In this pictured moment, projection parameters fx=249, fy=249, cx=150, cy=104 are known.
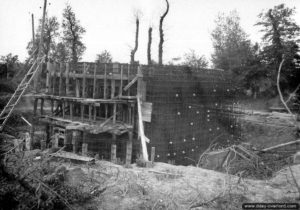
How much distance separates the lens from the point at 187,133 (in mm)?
13148

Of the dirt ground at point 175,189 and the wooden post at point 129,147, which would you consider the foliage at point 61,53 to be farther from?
the dirt ground at point 175,189

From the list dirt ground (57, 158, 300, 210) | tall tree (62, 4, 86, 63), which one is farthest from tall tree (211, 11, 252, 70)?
dirt ground (57, 158, 300, 210)

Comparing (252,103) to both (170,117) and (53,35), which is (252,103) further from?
(53,35)

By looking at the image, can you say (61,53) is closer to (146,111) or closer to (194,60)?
(194,60)

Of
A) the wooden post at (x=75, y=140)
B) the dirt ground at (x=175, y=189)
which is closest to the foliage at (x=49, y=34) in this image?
the wooden post at (x=75, y=140)

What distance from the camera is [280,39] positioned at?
96.9 ft

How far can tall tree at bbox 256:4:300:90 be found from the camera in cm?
2795

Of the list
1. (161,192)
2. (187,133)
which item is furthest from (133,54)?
(161,192)

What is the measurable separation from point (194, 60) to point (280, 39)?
509 inches

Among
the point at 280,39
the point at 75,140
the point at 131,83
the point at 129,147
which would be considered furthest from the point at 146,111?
the point at 280,39

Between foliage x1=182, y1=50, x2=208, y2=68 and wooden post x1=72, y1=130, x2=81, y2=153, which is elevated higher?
foliage x1=182, y1=50, x2=208, y2=68

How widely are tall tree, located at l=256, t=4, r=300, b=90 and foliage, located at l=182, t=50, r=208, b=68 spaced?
945cm

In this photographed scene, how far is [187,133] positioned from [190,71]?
331cm

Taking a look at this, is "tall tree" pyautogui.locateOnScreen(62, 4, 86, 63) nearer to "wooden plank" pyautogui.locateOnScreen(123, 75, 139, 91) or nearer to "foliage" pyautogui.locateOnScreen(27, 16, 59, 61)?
"foliage" pyautogui.locateOnScreen(27, 16, 59, 61)
